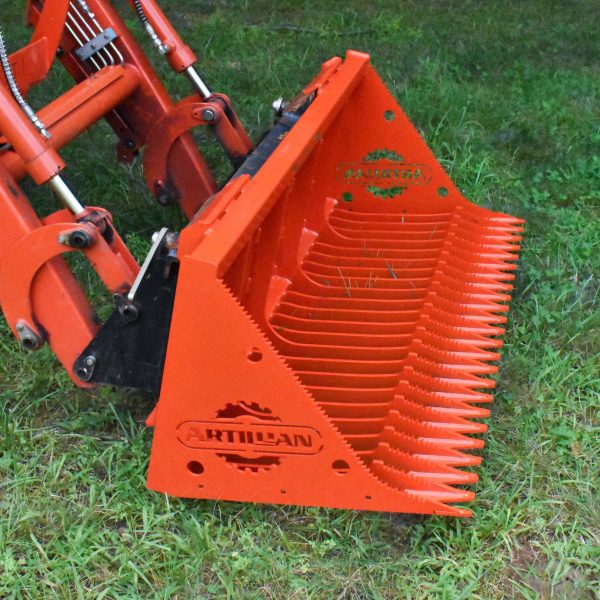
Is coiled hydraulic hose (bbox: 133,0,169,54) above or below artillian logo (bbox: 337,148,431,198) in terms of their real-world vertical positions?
above

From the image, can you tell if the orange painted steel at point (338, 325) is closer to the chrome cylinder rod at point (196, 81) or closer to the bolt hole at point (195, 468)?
the bolt hole at point (195, 468)

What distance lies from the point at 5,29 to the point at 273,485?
5070mm

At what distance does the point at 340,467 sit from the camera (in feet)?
8.42

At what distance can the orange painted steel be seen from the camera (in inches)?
99.3

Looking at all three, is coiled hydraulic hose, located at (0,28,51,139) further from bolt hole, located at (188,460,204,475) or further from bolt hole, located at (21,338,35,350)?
bolt hole, located at (188,460,204,475)

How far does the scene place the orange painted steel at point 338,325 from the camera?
8.27 feet

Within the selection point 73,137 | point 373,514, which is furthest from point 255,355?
point 73,137

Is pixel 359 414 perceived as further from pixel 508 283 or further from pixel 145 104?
pixel 145 104

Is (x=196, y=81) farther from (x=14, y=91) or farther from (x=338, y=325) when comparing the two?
(x=338, y=325)

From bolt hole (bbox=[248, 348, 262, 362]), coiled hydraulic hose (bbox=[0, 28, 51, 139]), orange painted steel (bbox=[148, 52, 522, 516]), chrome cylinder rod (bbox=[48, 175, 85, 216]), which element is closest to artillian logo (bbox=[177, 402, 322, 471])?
orange painted steel (bbox=[148, 52, 522, 516])

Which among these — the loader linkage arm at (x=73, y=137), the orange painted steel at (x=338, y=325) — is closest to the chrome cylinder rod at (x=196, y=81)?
the loader linkage arm at (x=73, y=137)

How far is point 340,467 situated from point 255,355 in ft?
1.28

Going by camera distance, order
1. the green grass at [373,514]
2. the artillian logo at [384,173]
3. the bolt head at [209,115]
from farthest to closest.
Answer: the artillian logo at [384,173], the bolt head at [209,115], the green grass at [373,514]

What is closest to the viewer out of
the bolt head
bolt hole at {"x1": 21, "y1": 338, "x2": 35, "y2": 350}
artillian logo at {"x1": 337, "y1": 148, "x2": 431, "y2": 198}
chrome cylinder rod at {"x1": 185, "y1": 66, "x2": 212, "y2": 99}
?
bolt hole at {"x1": 21, "y1": 338, "x2": 35, "y2": 350}
